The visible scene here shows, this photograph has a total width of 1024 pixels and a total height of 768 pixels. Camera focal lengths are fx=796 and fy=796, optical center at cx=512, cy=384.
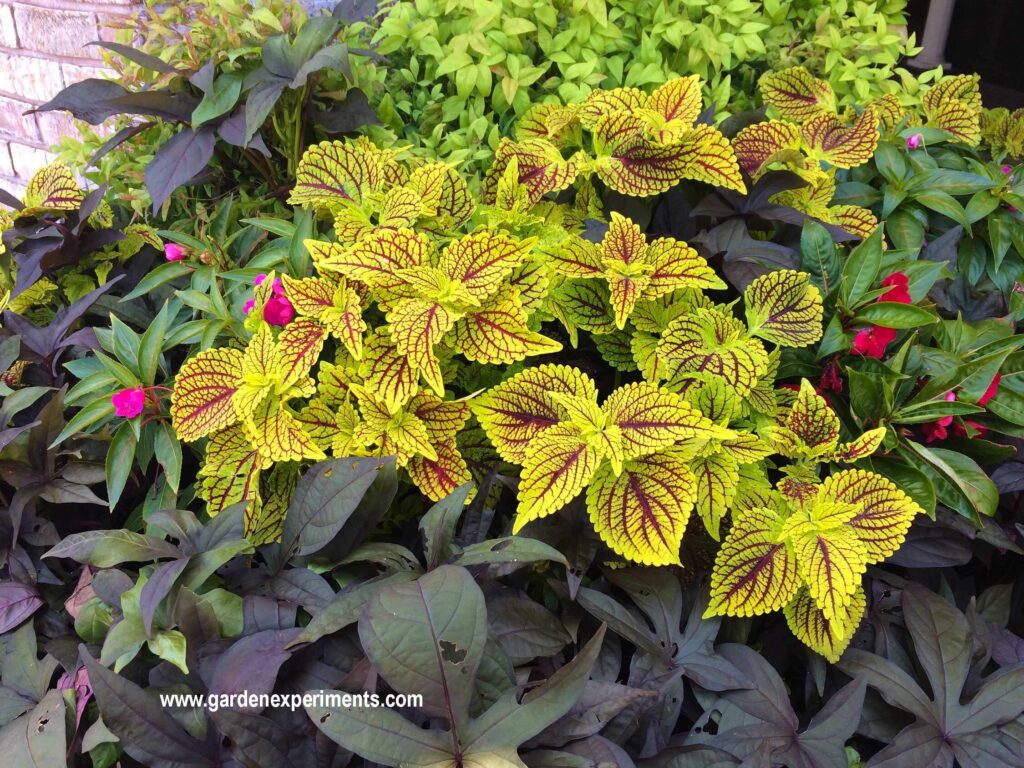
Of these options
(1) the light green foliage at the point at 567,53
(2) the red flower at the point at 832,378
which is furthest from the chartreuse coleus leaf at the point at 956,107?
(2) the red flower at the point at 832,378

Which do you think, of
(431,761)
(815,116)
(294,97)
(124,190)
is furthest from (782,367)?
(124,190)

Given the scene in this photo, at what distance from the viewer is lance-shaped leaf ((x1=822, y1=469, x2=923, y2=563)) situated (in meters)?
0.93

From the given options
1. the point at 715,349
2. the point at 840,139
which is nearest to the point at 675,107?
the point at 840,139

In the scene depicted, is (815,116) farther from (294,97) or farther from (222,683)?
(222,683)

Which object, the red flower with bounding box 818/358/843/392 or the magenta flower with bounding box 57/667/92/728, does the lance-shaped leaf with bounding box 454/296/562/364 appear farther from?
the magenta flower with bounding box 57/667/92/728

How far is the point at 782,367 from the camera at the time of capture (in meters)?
1.16

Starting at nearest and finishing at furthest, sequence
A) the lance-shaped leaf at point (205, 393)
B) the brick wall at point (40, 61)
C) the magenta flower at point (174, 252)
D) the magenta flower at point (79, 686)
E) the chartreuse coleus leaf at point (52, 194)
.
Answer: the magenta flower at point (79, 686)
the lance-shaped leaf at point (205, 393)
the magenta flower at point (174, 252)
the chartreuse coleus leaf at point (52, 194)
the brick wall at point (40, 61)

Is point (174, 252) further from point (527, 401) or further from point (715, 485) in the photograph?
point (715, 485)

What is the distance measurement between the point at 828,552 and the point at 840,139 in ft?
2.40

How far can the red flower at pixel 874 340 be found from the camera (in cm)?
109

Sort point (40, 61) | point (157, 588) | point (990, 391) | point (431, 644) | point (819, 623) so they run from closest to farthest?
point (431, 644) → point (157, 588) → point (819, 623) → point (990, 391) → point (40, 61)

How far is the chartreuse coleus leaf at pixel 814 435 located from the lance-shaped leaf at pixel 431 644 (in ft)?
1.54

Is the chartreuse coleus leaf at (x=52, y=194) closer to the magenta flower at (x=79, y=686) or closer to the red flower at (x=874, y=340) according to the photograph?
the magenta flower at (x=79, y=686)

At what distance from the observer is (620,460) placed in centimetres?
91
